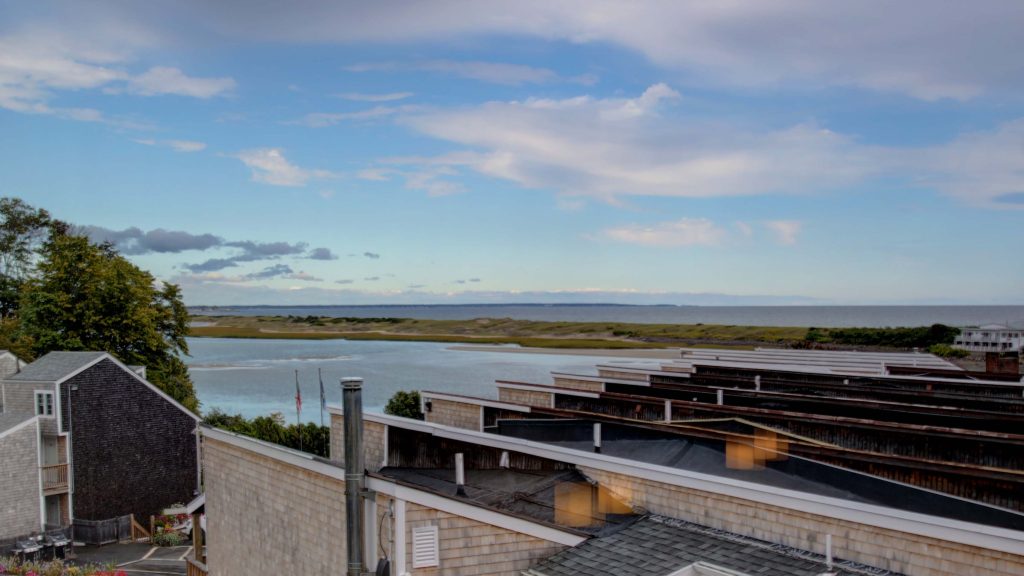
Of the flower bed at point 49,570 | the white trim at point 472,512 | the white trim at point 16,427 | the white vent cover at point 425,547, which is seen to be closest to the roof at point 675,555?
the white trim at point 472,512

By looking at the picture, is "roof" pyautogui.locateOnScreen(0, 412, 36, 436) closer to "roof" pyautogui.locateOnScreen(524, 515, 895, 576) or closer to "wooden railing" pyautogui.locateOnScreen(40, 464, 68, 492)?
"wooden railing" pyautogui.locateOnScreen(40, 464, 68, 492)

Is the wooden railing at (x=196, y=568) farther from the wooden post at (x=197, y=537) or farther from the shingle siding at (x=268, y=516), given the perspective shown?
the shingle siding at (x=268, y=516)

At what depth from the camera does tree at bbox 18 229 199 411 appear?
37844 millimetres

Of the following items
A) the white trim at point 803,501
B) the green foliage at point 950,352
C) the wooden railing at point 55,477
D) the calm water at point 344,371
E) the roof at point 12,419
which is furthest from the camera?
the green foliage at point 950,352

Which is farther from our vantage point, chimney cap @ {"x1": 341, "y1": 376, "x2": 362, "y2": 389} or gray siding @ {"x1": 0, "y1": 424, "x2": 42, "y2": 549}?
gray siding @ {"x1": 0, "y1": 424, "x2": 42, "y2": 549}

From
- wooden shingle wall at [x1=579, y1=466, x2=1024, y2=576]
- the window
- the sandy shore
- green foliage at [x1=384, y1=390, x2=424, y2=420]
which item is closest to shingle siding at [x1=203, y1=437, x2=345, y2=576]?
wooden shingle wall at [x1=579, y1=466, x2=1024, y2=576]

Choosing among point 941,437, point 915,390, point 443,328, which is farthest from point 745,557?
point 443,328

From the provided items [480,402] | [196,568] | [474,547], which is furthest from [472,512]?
[196,568]

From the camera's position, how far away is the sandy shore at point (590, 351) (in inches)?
3620

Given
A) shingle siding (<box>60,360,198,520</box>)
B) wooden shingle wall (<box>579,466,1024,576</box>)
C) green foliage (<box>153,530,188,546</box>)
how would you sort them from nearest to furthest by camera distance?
wooden shingle wall (<box>579,466,1024,576</box>), green foliage (<box>153,530,188,546</box>), shingle siding (<box>60,360,198,520</box>)

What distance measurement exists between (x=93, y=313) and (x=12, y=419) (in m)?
11.0

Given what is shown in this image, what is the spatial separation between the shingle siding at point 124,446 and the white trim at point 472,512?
2468 centimetres

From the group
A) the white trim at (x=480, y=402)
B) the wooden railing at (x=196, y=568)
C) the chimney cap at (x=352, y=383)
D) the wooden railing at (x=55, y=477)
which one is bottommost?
the wooden railing at (x=55, y=477)

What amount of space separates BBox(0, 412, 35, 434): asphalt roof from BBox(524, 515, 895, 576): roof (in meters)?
26.2
